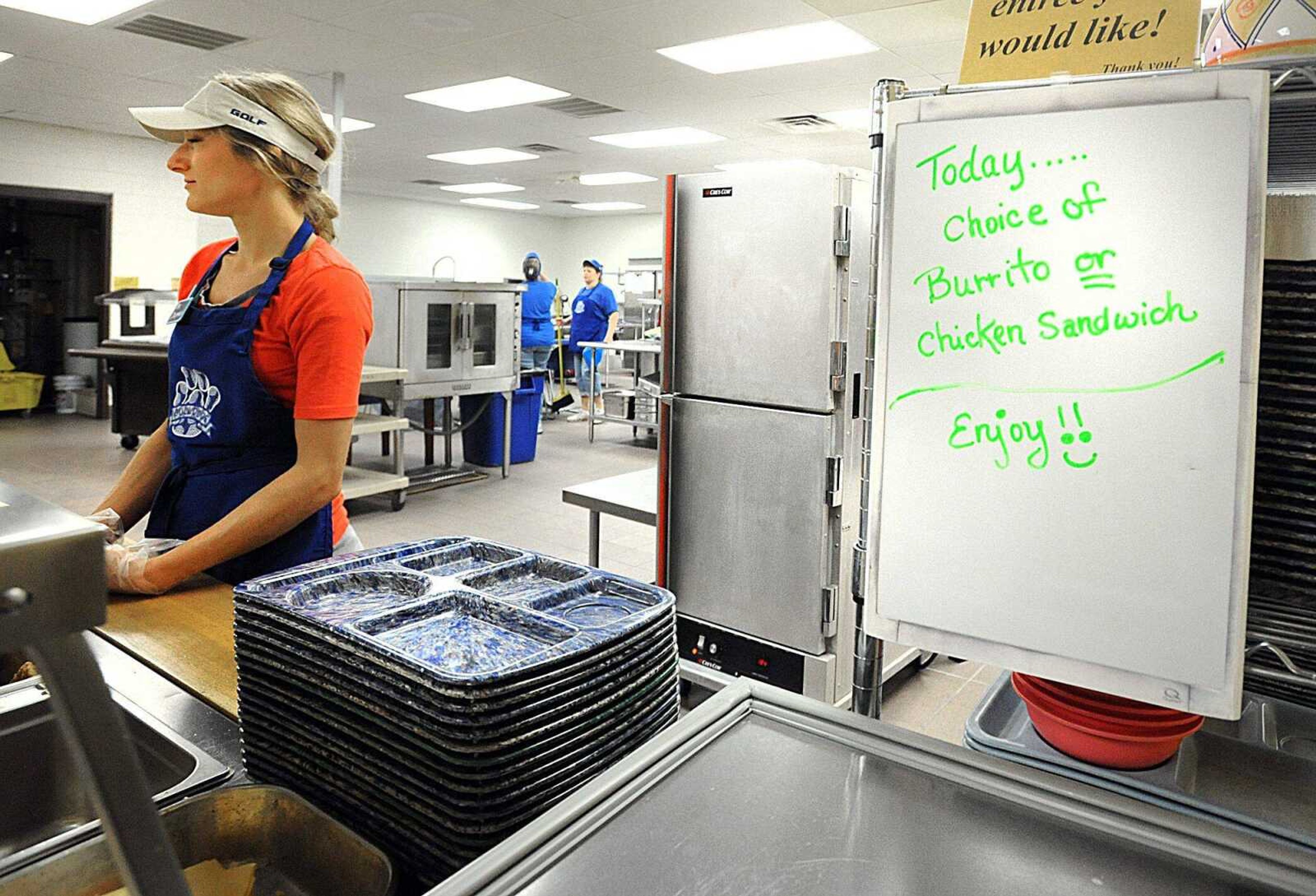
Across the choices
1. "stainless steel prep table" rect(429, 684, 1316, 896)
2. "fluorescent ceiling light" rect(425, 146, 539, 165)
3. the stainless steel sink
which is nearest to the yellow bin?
"fluorescent ceiling light" rect(425, 146, 539, 165)

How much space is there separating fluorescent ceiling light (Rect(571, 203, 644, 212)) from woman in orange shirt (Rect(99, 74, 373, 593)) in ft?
45.6

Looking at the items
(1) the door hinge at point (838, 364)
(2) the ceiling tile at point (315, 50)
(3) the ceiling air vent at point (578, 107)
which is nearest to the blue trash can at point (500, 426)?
(3) the ceiling air vent at point (578, 107)

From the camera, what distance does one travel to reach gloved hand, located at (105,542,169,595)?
1.53m

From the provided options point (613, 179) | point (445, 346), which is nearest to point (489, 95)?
point (445, 346)

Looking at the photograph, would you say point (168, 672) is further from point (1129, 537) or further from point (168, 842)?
point (1129, 537)

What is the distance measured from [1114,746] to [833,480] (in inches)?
69.5

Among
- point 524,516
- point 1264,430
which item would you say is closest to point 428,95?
point 524,516

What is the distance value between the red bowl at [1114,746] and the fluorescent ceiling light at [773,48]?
4.93 m

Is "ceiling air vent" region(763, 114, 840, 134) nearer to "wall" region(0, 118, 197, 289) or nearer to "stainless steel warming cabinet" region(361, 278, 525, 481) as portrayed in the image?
"stainless steel warming cabinet" region(361, 278, 525, 481)

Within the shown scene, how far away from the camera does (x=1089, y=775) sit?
Result: 0.97 metres

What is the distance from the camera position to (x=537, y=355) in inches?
380

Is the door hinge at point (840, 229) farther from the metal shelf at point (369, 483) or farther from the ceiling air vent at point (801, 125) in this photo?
the ceiling air vent at point (801, 125)

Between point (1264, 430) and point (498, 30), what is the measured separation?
5495 millimetres

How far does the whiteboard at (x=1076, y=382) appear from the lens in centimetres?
75
